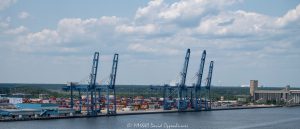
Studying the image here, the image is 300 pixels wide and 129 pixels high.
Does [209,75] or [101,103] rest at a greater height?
[209,75]

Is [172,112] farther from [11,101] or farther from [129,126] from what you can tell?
[129,126]

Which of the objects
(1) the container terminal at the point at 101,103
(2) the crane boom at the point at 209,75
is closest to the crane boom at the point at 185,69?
(1) the container terminal at the point at 101,103

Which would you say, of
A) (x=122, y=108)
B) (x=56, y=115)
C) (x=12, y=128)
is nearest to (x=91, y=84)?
(x=56, y=115)

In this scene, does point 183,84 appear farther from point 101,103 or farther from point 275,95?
point 275,95

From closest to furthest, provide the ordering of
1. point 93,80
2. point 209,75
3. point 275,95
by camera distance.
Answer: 1. point 93,80
2. point 209,75
3. point 275,95

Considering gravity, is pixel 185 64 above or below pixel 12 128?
above

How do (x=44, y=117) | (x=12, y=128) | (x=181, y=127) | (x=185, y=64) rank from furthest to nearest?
(x=185, y=64) < (x=44, y=117) < (x=181, y=127) < (x=12, y=128)

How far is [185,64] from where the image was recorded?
3211 inches

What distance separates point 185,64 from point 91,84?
65.3 feet

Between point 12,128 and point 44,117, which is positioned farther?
point 44,117

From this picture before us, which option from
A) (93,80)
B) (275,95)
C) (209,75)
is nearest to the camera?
(93,80)

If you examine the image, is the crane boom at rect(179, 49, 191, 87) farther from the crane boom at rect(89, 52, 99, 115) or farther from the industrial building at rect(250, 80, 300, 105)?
the industrial building at rect(250, 80, 300, 105)

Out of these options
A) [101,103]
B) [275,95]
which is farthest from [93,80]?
[275,95]

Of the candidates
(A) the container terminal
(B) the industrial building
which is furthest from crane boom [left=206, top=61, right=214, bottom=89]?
(B) the industrial building
